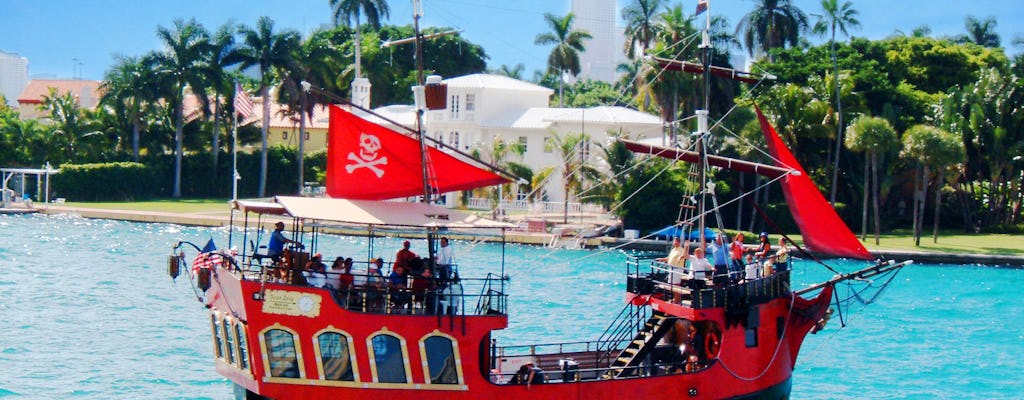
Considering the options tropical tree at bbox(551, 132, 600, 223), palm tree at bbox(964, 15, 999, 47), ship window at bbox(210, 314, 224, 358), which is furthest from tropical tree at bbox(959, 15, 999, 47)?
ship window at bbox(210, 314, 224, 358)

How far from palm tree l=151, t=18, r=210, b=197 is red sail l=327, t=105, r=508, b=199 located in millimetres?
52320

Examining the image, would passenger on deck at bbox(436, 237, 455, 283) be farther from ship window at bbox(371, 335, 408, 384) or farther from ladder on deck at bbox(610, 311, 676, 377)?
ladder on deck at bbox(610, 311, 676, 377)

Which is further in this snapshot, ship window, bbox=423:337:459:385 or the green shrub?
the green shrub

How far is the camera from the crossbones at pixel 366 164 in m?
22.4

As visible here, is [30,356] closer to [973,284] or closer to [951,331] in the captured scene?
[951,331]

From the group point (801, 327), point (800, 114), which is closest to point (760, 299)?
point (801, 327)

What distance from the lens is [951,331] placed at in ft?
128

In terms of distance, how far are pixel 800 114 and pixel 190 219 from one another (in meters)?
28.8

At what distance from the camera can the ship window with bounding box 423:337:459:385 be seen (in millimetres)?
20422

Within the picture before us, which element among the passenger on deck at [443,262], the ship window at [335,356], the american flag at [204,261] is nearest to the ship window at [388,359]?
the ship window at [335,356]

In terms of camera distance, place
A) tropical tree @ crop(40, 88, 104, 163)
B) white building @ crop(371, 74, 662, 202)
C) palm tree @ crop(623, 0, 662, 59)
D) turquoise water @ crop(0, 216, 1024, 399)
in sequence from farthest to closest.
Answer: palm tree @ crop(623, 0, 662, 59) < tropical tree @ crop(40, 88, 104, 163) < white building @ crop(371, 74, 662, 202) < turquoise water @ crop(0, 216, 1024, 399)

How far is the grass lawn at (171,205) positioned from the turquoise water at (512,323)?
8413 millimetres

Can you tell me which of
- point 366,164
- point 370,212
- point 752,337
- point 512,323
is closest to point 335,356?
point 370,212

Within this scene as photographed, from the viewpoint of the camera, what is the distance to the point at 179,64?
248 ft
